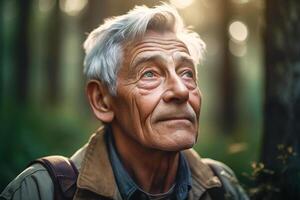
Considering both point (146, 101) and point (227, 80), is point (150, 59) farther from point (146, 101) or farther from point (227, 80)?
point (227, 80)

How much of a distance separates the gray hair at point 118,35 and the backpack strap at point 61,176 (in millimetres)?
657

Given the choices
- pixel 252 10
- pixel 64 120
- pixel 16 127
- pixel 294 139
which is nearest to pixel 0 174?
pixel 16 127

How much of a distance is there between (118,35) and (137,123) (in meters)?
0.68

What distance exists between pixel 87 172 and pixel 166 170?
647 mm

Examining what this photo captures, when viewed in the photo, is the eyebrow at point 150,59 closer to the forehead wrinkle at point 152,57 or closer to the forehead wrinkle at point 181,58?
the forehead wrinkle at point 152,57

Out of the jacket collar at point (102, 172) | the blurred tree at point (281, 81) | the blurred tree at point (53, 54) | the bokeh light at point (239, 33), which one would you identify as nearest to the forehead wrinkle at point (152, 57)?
the jacket collar at point (102, 172)

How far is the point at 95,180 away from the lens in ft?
13.3

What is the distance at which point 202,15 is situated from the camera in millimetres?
20766

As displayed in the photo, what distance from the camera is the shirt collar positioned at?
4.17m

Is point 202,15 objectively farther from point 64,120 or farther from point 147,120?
point 147,120

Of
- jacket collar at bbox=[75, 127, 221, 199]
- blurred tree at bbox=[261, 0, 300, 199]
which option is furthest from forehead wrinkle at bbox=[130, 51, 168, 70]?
blurred tree at bbox=[261, 0, 300, 199]

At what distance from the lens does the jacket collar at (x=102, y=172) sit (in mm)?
4012

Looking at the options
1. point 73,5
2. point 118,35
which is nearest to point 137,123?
point 118,35

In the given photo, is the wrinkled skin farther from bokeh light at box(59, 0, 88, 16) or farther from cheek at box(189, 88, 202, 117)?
bokeh light at box(59, 0, 88, 16)
